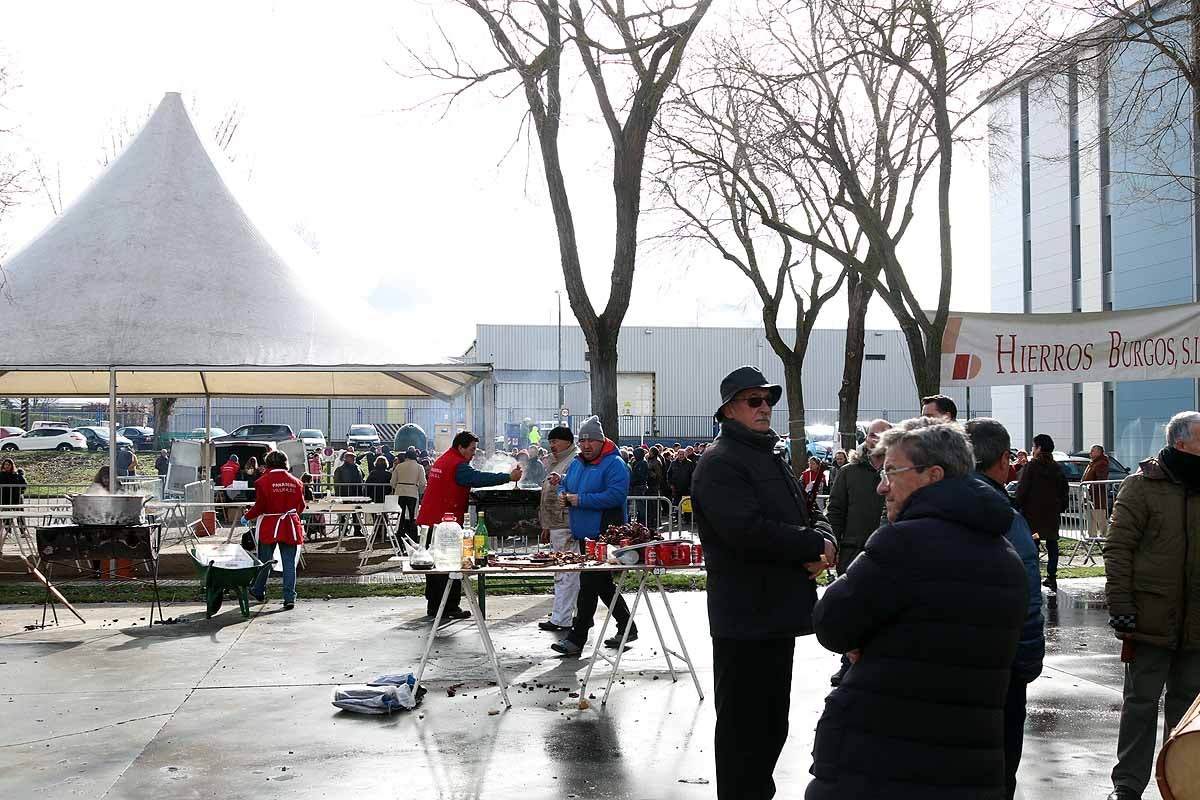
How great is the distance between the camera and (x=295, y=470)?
23312 mm

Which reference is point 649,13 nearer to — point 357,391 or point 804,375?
point 357,391

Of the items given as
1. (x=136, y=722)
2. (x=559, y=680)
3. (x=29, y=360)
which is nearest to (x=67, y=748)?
(x=136, y=722)

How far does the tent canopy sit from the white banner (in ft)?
20.6

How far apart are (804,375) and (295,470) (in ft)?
138

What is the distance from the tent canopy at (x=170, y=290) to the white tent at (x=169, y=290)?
0.8 inches

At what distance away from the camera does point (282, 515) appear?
1285 cm

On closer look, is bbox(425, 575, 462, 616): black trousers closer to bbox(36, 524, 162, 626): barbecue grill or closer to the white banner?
bbox(36, 524, 162, 626): barbecue grill

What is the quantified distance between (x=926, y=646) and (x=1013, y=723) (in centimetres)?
224

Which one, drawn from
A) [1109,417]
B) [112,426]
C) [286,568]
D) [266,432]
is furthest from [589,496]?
[266,432]

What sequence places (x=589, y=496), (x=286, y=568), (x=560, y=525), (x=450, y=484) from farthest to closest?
1. (x=286, y=568)
2. (x=450, y=484)
3. (x=560, y=525)
4. (x=589, y=496)

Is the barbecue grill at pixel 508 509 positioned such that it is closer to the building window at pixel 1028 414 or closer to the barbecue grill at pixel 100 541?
the barbecue grill at pixel 100 541

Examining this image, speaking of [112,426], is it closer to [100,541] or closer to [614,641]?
[100,541]

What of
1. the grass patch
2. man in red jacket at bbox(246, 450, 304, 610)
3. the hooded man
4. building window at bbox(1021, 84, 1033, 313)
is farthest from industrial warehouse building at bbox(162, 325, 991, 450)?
the hooded man

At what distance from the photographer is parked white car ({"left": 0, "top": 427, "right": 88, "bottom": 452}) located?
4784 centimetres
